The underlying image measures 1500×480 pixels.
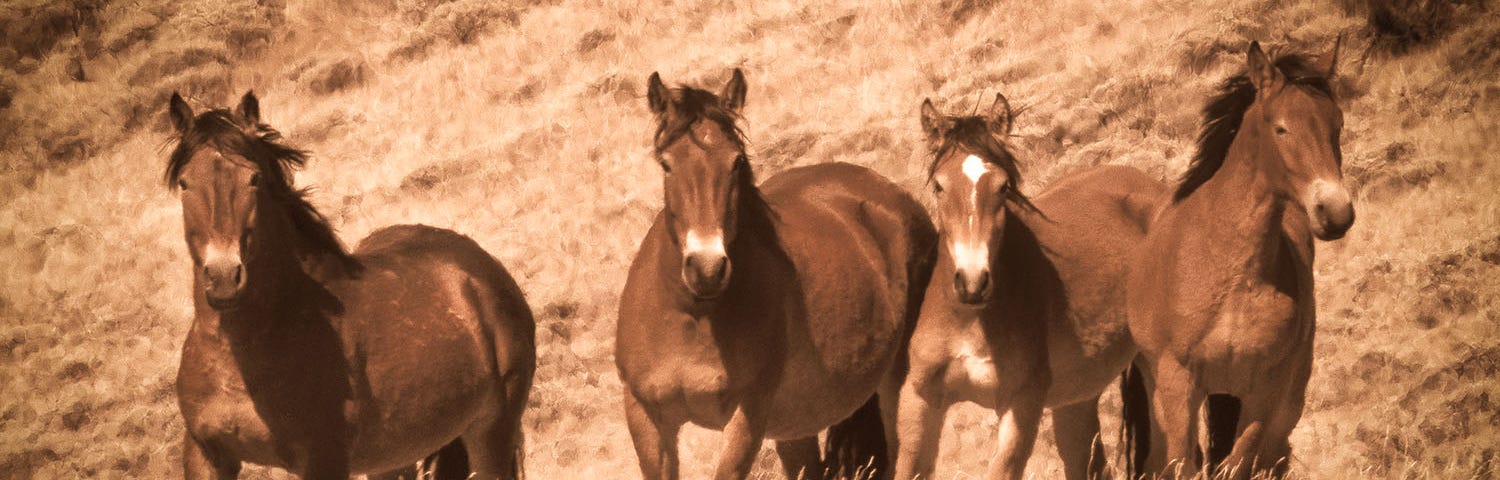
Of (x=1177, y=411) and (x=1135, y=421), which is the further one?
(x=1135, y=421)

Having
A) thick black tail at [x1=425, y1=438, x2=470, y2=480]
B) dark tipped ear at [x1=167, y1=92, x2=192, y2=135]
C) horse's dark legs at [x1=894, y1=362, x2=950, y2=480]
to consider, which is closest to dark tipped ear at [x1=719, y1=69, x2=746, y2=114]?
horse's dark legs at [x1=894, y1=362, x2=950, y2=480]

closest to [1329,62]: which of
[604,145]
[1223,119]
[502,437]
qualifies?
[1223,119]

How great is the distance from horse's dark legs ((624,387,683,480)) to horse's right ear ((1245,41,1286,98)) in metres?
3.04

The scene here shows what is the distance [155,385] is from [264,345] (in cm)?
688

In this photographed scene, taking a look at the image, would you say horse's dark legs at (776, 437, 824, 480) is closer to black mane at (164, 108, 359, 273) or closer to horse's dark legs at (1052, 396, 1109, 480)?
horse's dark legs at (1052, 396, 1109, 480)

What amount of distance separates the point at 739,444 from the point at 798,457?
5.60 ft

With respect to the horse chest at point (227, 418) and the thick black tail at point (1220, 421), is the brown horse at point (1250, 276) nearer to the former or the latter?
the thick black tail at point (1220, 421)

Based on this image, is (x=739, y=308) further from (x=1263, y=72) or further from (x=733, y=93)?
(x=1263, y=72)

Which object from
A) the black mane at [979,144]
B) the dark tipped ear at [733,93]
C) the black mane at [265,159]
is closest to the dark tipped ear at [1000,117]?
the black mane at [979,144]

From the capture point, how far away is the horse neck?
792 cm

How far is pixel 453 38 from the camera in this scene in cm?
1545

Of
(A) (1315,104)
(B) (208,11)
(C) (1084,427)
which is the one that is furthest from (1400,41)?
(B) (208,11)

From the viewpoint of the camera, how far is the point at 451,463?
9164mm

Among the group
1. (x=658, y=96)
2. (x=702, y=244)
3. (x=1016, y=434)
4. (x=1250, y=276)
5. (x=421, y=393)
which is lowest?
(x=1016, y=434)
